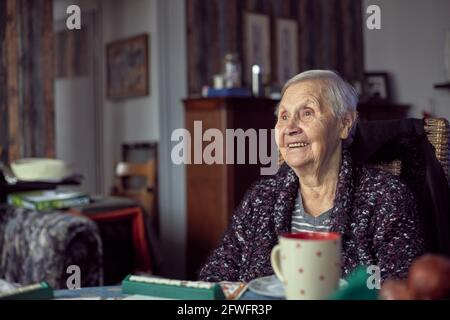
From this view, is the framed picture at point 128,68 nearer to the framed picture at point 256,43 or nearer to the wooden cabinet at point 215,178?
the framed picture at point 256,43

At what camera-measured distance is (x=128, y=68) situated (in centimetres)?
470

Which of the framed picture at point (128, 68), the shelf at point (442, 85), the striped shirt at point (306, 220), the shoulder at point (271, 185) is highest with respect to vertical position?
the framed picture at point (128, 68)

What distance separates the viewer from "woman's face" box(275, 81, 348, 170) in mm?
1354

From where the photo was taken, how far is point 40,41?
390cm

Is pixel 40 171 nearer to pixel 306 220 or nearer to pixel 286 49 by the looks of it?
pixel 306 220

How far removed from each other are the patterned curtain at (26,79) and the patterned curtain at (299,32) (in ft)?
3.18

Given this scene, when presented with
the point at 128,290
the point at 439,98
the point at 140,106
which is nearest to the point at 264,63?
the point at 140,106

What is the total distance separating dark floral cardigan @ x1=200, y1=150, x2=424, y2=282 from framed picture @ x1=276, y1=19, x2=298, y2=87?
3226 millimetres

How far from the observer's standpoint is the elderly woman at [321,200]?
1.25m

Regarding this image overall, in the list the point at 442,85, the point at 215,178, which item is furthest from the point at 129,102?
the point at 442,85

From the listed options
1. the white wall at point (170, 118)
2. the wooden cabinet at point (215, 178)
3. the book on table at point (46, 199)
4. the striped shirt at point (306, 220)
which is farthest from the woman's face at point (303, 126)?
the white wall at point (170, 118)

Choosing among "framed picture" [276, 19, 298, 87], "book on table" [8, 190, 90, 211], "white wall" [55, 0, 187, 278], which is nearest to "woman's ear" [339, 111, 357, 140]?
"book on table" [8, 190, 90, 211]

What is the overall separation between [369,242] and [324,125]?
296 mm

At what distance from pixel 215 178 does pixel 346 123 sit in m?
2.20
